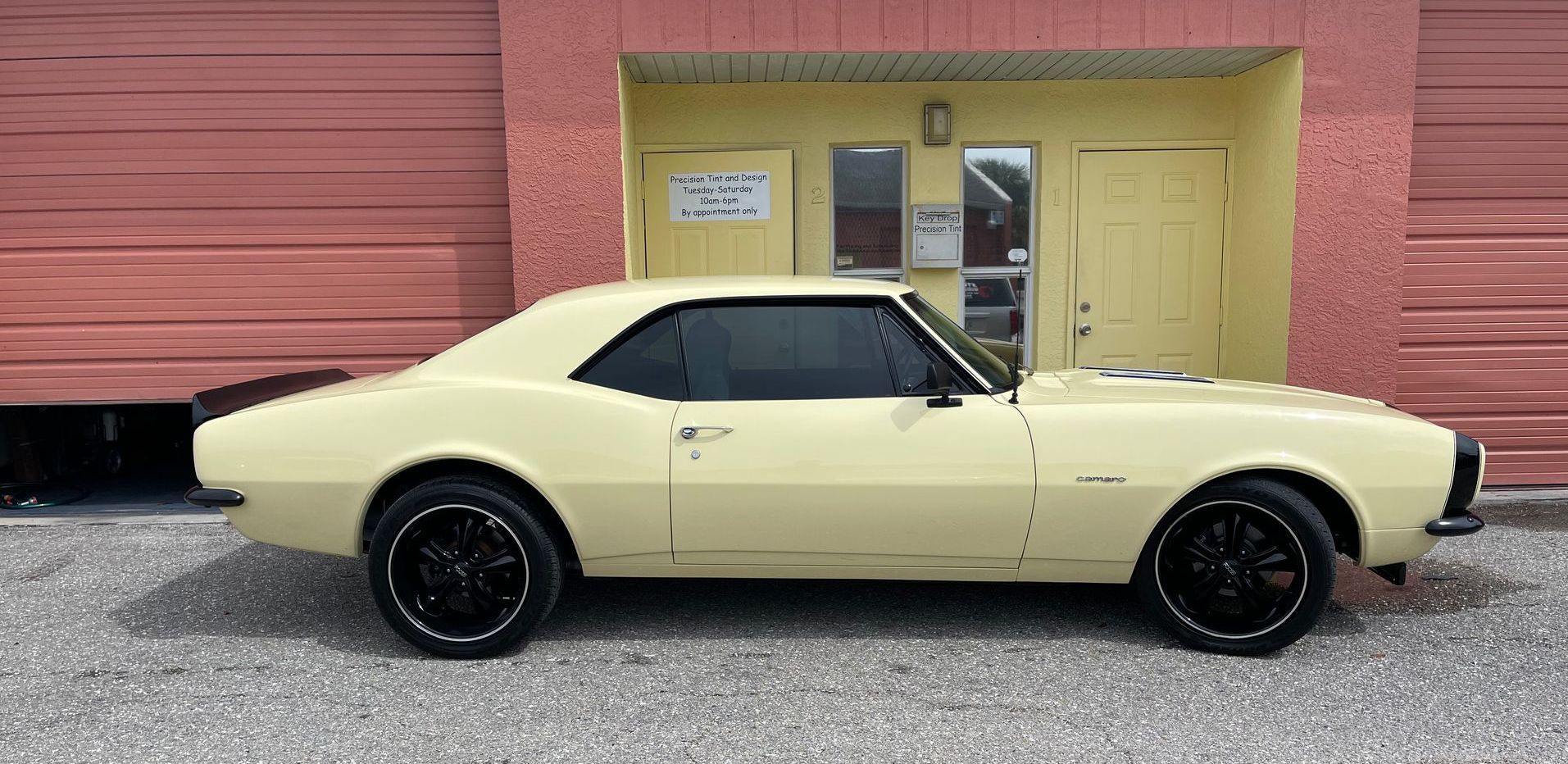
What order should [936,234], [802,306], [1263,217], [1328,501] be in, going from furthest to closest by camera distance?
[936,234] → [1263,217] → [802,306] → [1328,501]

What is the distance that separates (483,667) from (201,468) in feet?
4.27

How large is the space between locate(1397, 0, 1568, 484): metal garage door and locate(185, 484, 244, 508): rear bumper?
6569mm

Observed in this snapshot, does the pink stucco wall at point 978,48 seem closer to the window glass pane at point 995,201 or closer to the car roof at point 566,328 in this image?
the window glass pane at point 995,201

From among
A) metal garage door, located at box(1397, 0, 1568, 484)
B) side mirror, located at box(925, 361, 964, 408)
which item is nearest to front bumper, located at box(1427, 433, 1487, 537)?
side mirror, located at box(925, 361, 964, 408)

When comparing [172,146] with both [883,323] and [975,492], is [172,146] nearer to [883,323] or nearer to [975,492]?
[883,323]

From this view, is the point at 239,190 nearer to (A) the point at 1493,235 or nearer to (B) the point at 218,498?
(B) the point at 218,498

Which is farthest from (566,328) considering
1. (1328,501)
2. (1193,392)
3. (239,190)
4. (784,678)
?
(239,190)

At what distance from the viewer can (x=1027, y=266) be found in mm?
7098

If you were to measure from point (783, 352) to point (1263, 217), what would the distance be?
4289 mm

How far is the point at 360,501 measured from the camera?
3695 millimetres

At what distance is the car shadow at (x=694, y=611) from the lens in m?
3.90

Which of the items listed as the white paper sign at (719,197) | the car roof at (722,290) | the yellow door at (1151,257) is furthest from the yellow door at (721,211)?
the car roof at (722,290)

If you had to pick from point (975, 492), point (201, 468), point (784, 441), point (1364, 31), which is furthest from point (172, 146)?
point (1364, 31)

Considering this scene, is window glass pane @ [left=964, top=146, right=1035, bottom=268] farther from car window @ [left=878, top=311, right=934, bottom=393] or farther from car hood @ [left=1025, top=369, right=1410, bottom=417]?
car window @ [left=878, top=311, right=934, bottom=393]
